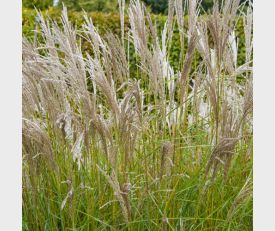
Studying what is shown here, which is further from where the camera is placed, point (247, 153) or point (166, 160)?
point (247, 153)

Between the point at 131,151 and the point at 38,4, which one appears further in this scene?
the point at 38,4

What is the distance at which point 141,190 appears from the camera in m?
2.29

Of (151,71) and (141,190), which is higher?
(151,71)

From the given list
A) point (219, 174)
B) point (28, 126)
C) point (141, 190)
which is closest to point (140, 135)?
point (141, 190)

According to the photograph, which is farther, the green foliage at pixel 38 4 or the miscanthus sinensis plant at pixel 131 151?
the green foliage at pixel 38 4

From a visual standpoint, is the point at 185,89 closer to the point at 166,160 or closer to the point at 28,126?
the point at 166,160

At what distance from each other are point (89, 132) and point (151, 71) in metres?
0.34

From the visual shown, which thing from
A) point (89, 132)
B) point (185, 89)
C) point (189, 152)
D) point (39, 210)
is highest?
point (185, 89)

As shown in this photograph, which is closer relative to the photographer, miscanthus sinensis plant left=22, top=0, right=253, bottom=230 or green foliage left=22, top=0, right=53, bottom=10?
miscanthus sinensis plant left=22, top=0, right=253, bottom=230

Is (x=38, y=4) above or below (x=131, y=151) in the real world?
above

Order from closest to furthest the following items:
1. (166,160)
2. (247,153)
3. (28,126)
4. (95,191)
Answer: (28,126)
(166,160)
(95,191)
(247,153)

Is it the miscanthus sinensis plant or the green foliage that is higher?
the green foliage

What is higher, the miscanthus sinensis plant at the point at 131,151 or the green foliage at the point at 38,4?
the green foliage at the point at 38,4

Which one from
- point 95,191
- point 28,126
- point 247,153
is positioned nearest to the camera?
point 28,126
